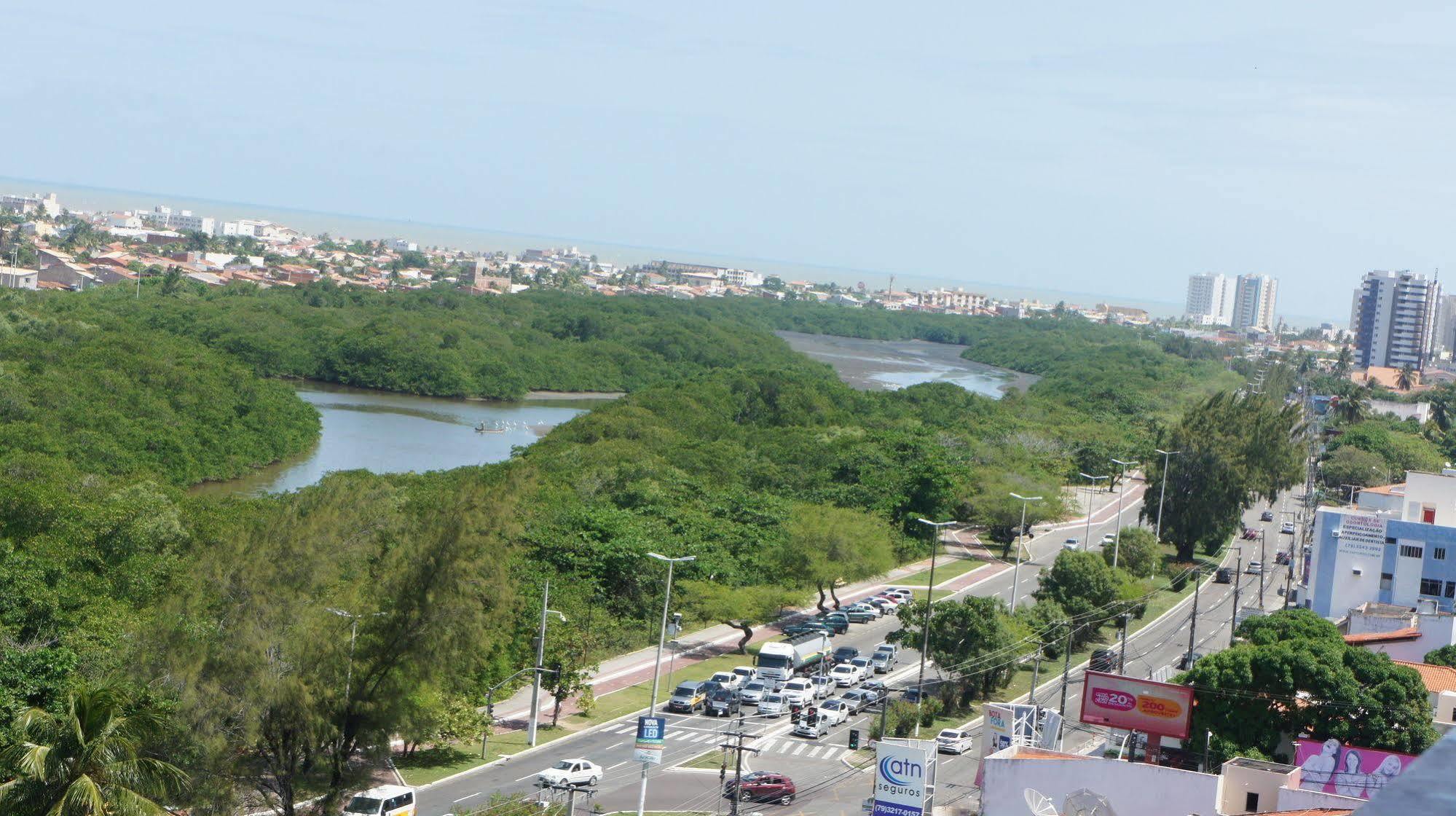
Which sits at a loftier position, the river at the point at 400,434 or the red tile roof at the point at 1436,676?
the red tile roof at the point at 1436,676

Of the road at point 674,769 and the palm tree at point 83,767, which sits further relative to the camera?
the road at point 674,769

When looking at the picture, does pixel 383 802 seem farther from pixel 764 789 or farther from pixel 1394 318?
pixel 1394 318

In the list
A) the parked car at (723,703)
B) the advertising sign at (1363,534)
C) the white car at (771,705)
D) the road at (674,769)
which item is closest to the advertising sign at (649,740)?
the road at (674,769)

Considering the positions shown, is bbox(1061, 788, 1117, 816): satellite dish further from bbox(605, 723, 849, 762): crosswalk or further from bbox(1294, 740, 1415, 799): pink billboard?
bbox(605, 723, 849, 762): crosswalk

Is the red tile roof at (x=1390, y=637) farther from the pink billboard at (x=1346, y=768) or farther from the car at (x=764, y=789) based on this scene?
the car at (x=764, y=789)

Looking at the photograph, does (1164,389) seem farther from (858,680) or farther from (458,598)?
(458,598)

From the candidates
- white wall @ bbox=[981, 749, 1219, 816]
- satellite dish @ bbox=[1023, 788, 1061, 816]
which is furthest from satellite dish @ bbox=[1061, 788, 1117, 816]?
white wall @ bbox=[981, 749, 1219, 816]
